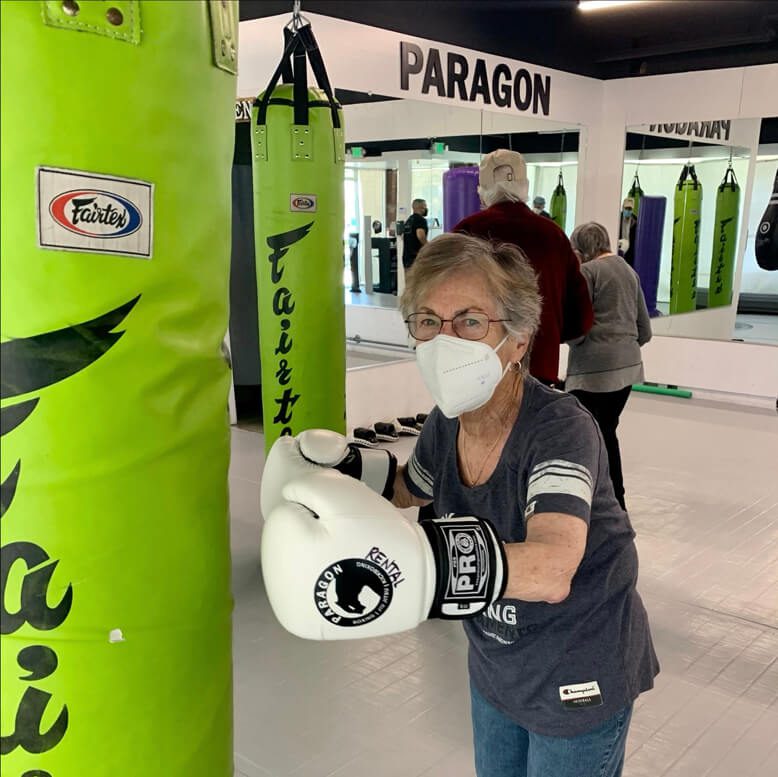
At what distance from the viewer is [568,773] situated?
127 centimetres

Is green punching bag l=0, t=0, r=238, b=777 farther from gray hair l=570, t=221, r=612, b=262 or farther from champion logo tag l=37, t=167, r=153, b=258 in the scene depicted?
gray hair l=570, t=221, r=612, b=262

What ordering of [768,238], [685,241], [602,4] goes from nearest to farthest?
[602,4] → [768,238] → [685,241]

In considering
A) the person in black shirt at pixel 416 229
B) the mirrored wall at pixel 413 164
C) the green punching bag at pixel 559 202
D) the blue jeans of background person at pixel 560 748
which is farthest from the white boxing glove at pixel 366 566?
the green punching bag at pixel 559 202

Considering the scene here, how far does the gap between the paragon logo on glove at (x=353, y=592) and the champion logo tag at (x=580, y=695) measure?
1.66ft

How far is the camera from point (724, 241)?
7309 mm

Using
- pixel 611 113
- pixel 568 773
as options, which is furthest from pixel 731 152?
pixel 568 773

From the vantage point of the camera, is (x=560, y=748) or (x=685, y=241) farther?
(x=685, y=241)

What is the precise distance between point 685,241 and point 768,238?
0.79 metres

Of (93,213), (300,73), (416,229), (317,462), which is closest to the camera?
(93,213)

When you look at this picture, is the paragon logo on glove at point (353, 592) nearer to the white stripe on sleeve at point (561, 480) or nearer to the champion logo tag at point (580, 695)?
the white stripe on sleeve at point (561, 480)

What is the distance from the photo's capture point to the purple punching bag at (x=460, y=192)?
22.9ft

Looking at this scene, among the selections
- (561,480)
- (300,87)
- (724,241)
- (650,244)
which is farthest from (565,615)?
(650,244)

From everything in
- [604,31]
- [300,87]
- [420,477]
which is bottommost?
[420,477]

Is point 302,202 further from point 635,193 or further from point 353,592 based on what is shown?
point 635,193
